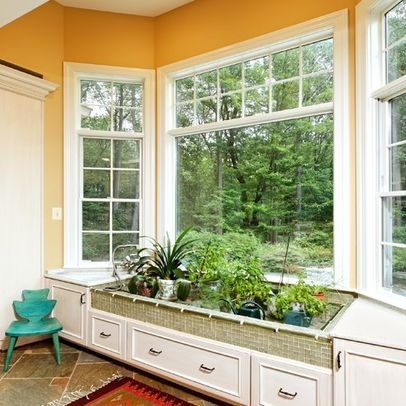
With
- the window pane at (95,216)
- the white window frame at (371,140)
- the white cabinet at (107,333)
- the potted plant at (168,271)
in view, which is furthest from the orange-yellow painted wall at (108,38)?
the white cabinet at (107,333)

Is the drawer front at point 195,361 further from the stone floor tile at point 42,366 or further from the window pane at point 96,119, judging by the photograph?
the window pane at point 96,119

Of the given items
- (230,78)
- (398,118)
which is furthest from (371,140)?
(230,78)

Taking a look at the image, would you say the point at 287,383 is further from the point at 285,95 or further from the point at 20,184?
the point at 20,184

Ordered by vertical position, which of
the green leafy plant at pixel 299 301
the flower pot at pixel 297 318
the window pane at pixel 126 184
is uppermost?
the window pane at pixel 126 184

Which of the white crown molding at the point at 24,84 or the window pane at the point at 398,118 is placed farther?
the white crown molding at the point at 24,84

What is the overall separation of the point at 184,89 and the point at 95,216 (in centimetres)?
160

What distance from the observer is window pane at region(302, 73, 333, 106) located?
2564mm

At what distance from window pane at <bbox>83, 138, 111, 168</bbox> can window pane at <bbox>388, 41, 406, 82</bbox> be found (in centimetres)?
256

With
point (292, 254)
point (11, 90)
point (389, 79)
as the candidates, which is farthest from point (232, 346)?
point (11, 90)

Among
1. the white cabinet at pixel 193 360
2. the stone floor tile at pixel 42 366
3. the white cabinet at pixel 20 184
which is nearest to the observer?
the white cabinet at pixel 193 360

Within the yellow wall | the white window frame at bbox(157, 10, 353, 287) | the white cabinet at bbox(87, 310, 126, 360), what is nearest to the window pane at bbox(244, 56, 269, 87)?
the white window frame at bbox(157, 10, 353, 287)

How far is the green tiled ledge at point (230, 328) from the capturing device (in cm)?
178

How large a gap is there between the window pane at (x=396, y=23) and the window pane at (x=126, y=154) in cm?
237

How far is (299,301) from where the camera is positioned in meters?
2.20
